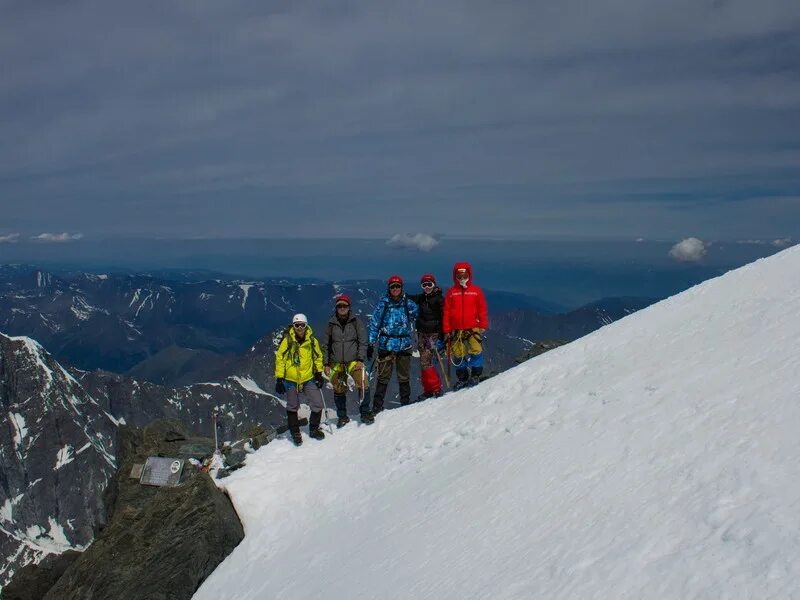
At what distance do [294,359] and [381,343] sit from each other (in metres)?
2.79

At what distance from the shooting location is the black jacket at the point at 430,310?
17469 millimetres

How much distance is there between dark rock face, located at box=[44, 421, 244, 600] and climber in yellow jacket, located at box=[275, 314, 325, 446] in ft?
10.9

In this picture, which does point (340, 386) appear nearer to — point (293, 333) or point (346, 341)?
point (346, 341)

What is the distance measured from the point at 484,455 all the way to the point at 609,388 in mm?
3104

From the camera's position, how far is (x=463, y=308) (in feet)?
54.7

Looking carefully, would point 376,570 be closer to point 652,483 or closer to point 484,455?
point 484,455

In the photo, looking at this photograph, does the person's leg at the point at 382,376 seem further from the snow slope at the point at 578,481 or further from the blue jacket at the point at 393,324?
the snow slope at the point at 578,481

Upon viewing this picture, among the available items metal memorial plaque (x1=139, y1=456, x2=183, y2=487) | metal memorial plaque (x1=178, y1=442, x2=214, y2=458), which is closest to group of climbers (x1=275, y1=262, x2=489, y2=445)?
metal memorial plaque (x1=178, y1=442, x2=214, y2=458)

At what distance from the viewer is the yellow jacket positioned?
1595 centimetres

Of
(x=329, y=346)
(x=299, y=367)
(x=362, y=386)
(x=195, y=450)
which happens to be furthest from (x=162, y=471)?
(x=362, y=386)

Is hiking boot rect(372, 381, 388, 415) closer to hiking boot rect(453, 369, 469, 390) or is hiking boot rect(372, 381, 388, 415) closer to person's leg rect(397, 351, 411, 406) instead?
person's leg rect(397, 351, 411, 406)

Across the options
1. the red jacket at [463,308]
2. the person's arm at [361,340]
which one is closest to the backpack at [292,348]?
the person's arm at [361,340]

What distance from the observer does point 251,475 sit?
615 inches

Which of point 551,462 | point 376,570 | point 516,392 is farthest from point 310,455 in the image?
point 551,462
